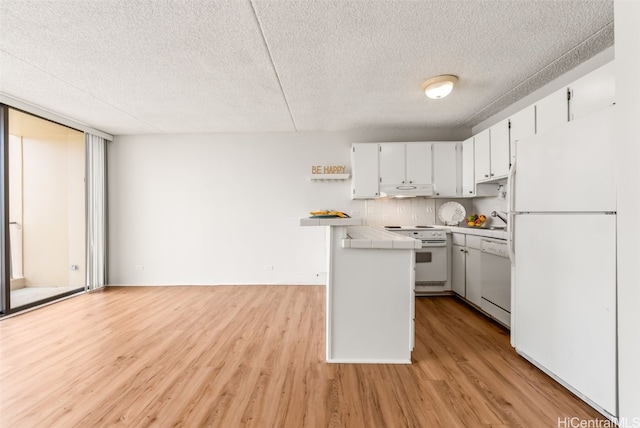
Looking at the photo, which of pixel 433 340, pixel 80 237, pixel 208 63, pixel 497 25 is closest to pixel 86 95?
pixel 208 63

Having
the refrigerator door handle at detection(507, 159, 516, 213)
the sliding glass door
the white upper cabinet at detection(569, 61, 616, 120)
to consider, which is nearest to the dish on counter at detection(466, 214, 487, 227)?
the refrigerator door handle at detection(507, 159, 516, 213)

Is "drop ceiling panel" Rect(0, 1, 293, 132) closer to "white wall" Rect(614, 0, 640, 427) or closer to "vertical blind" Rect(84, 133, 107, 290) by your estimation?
"vertical blind" Rect(84, 133, 107, 290)

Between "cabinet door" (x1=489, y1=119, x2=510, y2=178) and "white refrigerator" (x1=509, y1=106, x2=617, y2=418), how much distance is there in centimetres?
96

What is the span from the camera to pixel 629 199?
1.15 metres

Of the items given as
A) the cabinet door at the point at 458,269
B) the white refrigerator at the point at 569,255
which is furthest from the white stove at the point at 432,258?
the white refrigerator at the point at 569,255

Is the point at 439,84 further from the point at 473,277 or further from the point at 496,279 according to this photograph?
the point at 473,277

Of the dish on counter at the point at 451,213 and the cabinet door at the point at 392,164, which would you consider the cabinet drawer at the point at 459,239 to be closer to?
the dish on counter at the point at 451,213

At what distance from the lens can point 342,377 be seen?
192cm

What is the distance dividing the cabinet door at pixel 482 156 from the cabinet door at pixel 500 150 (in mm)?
65

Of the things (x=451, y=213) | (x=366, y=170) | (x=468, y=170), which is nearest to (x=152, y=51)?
(x=366, y=170)

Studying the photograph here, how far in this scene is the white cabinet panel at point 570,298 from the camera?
149 cm

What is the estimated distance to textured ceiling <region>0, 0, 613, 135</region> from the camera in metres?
1.79

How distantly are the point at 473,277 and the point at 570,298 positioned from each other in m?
1.64

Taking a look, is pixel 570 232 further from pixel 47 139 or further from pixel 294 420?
pixel 47 139
